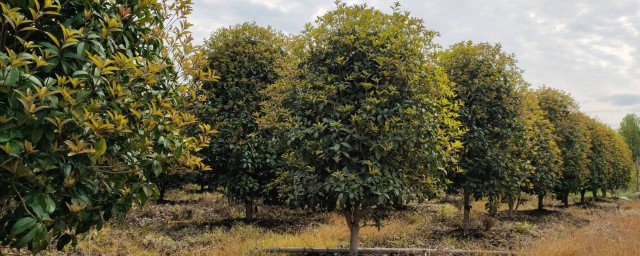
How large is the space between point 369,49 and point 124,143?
3.77 meters

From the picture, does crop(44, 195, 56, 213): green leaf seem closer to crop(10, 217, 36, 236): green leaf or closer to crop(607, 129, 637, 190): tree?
crop(10, 217, 36, 236): green leaf

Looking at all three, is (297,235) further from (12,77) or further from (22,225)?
(12,77)

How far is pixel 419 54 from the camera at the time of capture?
5836 mm

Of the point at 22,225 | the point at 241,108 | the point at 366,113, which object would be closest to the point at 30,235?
the point at 22,225

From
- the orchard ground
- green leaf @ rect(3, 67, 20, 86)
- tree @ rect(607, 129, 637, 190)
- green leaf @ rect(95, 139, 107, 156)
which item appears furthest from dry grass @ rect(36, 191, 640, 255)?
tree @ rect(607, 129, 637, 190)

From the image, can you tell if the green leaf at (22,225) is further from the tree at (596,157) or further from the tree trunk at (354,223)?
the tree at (596,157)

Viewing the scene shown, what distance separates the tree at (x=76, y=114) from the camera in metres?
2.26

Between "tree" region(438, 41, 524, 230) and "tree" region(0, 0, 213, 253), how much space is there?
6.95 metres

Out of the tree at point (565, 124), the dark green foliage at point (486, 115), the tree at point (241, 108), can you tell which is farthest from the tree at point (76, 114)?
the tree at point (565, 124)

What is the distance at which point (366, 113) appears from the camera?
539 centimetres

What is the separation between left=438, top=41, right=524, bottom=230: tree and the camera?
8.69 m

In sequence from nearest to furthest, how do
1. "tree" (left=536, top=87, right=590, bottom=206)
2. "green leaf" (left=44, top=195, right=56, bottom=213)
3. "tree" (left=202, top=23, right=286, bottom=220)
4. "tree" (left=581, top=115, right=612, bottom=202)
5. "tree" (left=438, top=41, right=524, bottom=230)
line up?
1. "green leaf" (left=44, top=195, right=56, bottom=213)
2. "tree" (left=438, top=41, right=524, bottom=230)
3. "tree" (left=202, top=23, right=286, bottom=220)
4. "tree" (left=536, top=87, right=590, bottom=206)
5. "tree" (left=581, top=115, right=612, bottom=202)

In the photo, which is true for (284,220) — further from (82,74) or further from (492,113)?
(82,74)

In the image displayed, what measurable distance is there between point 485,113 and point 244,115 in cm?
548
